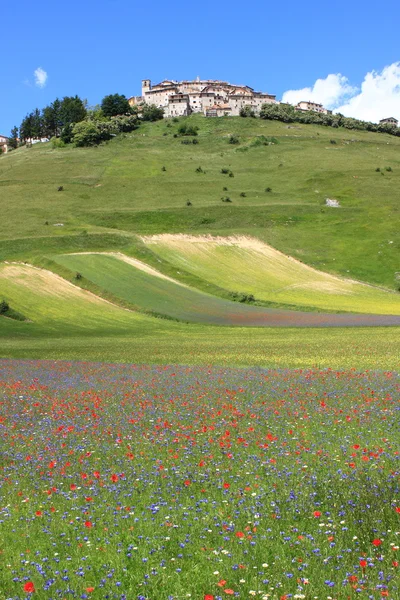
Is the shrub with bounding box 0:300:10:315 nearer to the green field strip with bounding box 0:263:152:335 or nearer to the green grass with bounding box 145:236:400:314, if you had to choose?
the green field strip with bounding box 0:263:152:335

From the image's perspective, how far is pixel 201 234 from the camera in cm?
12444

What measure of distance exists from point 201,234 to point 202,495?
371 ft

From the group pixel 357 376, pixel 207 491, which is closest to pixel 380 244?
pixel 357 376

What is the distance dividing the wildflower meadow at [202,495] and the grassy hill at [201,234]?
16.0 metres

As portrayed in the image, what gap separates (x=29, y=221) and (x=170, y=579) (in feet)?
430

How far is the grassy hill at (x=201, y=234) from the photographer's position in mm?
57188

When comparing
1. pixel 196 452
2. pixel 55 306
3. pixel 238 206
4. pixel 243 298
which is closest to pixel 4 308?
pixel 55 306

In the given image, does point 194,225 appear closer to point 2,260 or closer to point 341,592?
→ point 2,260

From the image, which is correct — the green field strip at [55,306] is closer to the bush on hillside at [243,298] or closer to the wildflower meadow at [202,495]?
→ the bush on hillside at [243,298]

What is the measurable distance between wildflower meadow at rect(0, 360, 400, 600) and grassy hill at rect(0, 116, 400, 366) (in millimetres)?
16035

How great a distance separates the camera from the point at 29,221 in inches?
5221

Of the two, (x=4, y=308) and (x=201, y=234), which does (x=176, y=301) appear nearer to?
(x=4, y=308)

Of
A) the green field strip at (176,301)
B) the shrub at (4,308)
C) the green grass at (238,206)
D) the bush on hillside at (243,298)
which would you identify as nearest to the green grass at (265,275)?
the bush on hillside at (243,298)

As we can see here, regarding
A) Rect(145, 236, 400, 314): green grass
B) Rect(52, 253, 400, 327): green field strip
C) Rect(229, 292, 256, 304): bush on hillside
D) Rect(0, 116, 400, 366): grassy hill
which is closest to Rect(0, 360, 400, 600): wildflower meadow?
Rect(0, 116, 400, 366): grassy hill
